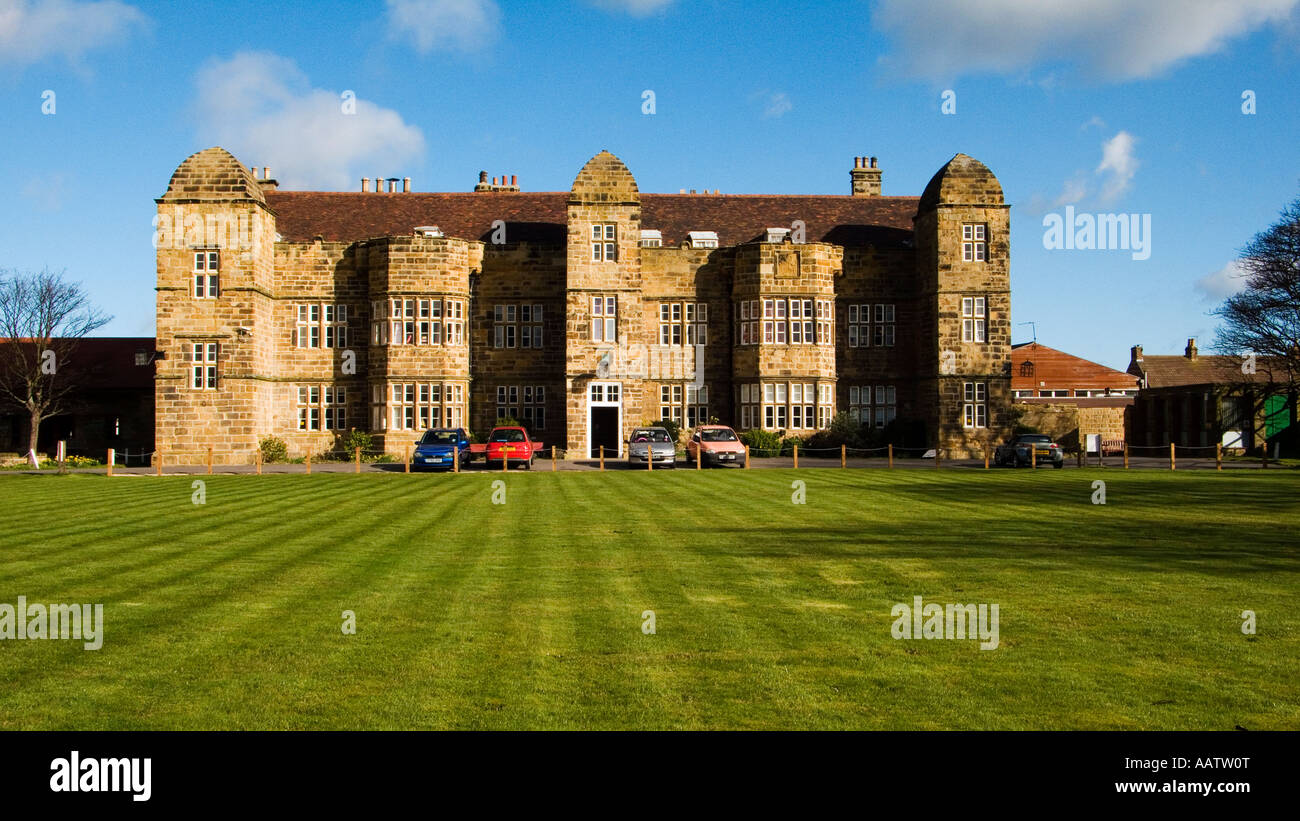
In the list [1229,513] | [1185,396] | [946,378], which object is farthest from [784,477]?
[1185,396]

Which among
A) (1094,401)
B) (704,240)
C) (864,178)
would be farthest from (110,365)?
(1094,401)

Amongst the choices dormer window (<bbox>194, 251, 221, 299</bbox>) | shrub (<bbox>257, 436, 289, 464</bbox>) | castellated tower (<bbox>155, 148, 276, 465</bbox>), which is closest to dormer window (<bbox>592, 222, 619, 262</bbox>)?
castellated tower (<bbox>155, 148, 276, 465</bbox>)

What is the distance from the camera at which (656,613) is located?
1072 centimetres

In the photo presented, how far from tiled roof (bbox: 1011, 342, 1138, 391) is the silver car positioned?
133 feet

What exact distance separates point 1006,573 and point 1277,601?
3.03 meters

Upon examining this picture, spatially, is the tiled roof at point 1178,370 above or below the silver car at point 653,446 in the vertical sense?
above

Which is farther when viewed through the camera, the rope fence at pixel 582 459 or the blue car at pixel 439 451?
the rope fence at pixel 582 459

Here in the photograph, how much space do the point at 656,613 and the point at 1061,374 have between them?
6577 centimetres

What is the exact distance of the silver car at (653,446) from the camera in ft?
Answer: 120

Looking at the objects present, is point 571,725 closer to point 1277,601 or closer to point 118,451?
point 1277,601

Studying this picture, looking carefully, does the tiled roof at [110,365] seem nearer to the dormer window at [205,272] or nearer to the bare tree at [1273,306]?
the dormer window at [205,272]

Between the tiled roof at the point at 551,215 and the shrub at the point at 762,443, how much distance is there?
1009 cm

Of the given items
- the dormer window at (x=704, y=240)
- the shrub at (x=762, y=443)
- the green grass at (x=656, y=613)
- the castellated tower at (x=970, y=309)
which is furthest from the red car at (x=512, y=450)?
the castellated tower at (x=970, y=309)

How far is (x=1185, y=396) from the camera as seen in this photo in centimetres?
5294
